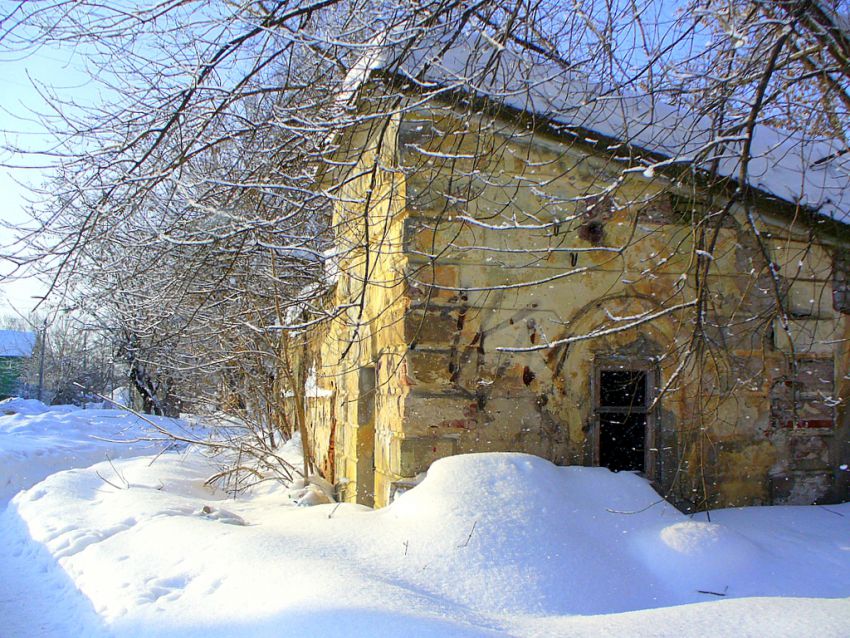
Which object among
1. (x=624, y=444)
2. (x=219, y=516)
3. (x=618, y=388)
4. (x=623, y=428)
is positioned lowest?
(x=219, y=516)

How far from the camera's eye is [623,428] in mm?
5520

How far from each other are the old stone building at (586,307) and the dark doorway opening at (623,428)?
18 mm

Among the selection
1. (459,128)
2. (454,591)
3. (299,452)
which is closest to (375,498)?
(454,591)

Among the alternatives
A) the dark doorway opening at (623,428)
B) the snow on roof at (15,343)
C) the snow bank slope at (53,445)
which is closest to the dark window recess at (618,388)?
the dark doorway opening at (623,428)

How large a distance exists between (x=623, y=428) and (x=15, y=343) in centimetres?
4241

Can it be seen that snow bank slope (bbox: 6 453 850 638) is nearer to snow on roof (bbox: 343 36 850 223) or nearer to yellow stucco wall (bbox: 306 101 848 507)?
yellow stucco wall (bbox: 306 101 848 507)

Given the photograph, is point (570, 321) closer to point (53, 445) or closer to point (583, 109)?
point (583, 109)

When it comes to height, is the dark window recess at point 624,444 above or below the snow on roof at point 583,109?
below

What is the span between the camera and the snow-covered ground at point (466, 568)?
113 inches

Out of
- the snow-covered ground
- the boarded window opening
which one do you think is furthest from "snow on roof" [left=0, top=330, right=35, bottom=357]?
the snow-covered ground

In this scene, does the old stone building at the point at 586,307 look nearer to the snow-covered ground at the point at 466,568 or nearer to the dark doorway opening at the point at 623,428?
the dark doorway opening at the point at 623,428

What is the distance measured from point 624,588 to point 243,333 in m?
5.79

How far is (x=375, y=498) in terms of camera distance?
551 centimetres

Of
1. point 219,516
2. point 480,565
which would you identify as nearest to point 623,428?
point 480,565
